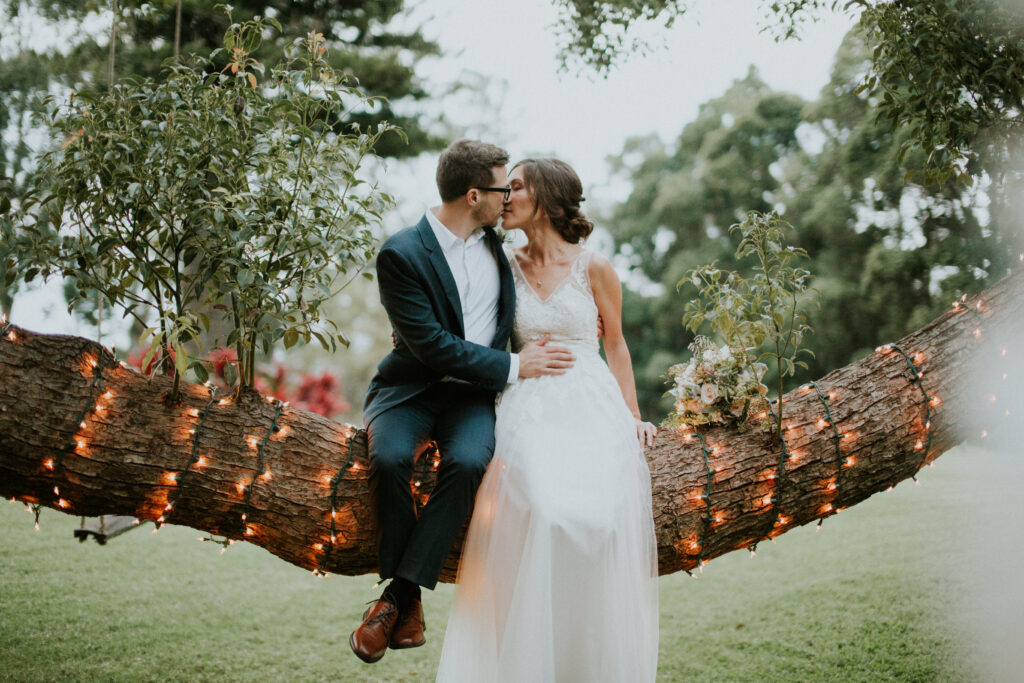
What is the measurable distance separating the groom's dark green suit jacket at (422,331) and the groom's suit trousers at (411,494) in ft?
0.51

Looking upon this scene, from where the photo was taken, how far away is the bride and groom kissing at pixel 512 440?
1964mm

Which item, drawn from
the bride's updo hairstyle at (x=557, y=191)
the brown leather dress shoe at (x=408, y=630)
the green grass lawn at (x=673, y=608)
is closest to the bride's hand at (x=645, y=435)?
the bride's updo hairstyle at (x=557, y=191)

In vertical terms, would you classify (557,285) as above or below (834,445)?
above

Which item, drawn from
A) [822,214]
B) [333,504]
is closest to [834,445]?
[333,504]

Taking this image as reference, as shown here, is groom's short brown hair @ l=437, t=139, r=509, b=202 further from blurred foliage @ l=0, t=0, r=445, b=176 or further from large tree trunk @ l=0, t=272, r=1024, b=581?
large tree trunk @ l=0, t=272, r=1024, b=581

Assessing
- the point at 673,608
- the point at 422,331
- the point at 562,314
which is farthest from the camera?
the point at 673,608

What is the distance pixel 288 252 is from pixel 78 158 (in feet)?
2.31

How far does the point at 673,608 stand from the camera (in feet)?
12.2

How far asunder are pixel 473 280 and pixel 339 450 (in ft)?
2.39

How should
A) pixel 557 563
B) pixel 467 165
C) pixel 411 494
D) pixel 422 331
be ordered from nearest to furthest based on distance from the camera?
1. pixel 557 563
2. pixel 411 494
3. pixel 422 331
4. pixel 467 165

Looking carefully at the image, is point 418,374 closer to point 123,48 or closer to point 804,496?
point 804,496

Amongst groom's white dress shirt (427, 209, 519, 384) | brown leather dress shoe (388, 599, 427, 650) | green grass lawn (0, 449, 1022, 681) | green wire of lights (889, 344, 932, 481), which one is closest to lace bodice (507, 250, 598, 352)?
groom's white dress shirt (427, 209, 519, 384)

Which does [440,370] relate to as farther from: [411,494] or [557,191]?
[557,191]

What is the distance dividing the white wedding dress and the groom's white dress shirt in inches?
14.2
